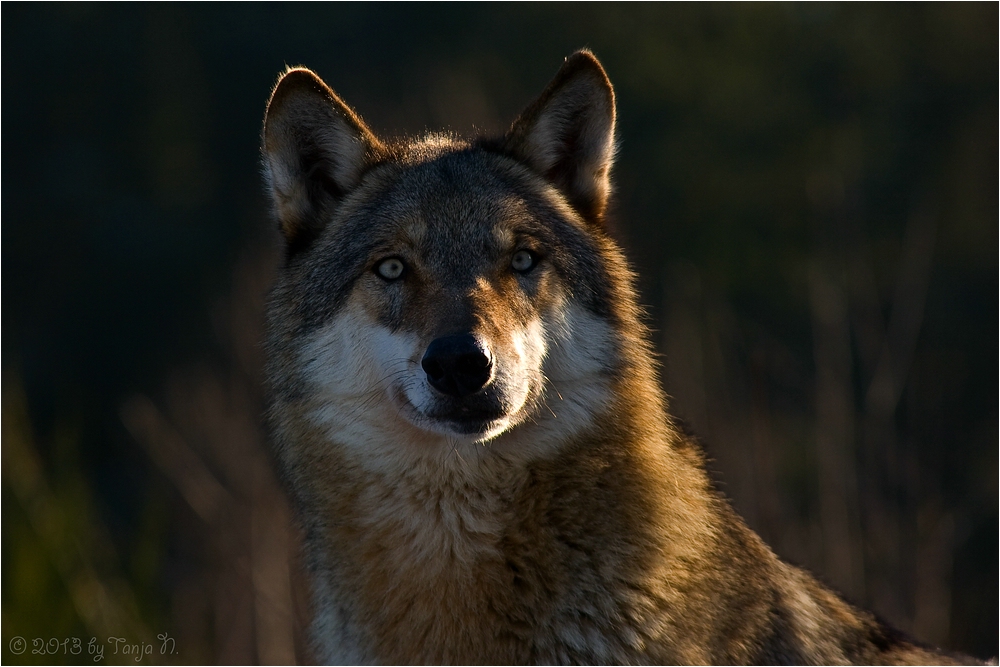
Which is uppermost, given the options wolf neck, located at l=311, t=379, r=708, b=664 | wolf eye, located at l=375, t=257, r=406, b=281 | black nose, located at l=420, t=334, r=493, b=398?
wolf eye, located at l=375, t=257, r=406, b=281

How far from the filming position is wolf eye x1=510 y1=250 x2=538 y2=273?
4.14 m

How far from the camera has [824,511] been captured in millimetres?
7852

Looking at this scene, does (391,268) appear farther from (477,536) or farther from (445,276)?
(477,536)

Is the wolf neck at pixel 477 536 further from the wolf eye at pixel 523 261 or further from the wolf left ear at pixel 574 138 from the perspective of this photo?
the wolf left ear at pixel 574 138

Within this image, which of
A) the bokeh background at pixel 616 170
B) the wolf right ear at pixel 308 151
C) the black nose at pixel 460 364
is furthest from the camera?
the bokeh background at pixel 616 170

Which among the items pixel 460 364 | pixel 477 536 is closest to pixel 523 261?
pixel 460 364

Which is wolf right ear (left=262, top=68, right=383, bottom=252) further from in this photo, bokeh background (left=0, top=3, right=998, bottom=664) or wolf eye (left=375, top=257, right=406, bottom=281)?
bokeh background (left=0, top=3, right=998, bottom=664)

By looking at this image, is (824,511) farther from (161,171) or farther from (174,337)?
(161,171)

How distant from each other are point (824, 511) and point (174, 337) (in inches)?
717

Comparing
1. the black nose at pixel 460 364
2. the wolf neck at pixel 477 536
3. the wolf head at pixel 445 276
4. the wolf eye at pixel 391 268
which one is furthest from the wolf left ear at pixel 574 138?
the black nose at pixel 460 364

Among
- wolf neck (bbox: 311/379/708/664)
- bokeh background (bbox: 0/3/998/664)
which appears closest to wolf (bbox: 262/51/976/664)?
wolf neck (bbox: 311/379/708/664)

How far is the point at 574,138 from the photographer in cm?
461

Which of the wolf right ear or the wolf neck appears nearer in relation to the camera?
the wolf neck

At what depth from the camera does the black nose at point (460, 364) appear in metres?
3.59
